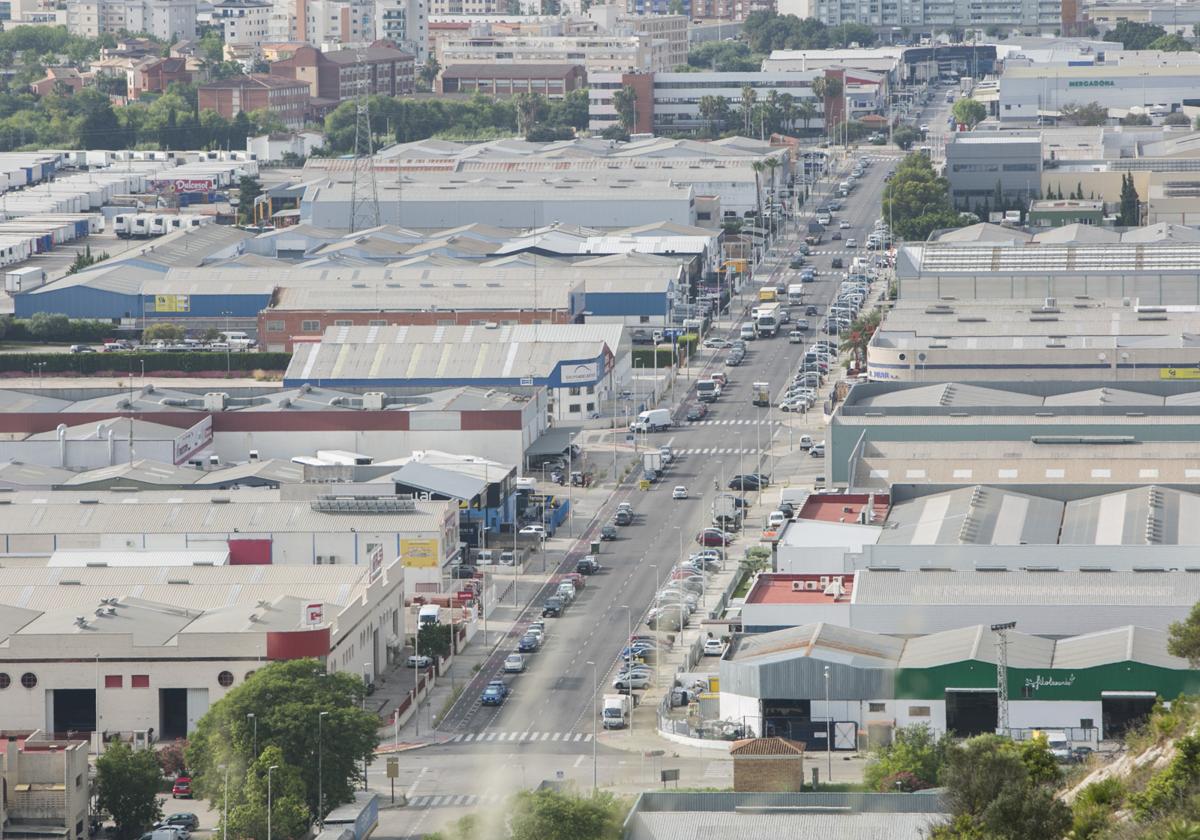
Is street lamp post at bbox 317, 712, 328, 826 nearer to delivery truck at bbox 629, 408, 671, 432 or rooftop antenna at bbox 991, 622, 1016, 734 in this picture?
rooftop antenna at bbox 991, 622, 1016, 734

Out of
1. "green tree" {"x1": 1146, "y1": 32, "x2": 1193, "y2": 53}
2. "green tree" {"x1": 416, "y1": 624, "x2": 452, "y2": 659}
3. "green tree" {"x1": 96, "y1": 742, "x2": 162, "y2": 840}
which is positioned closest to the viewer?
"green tree" {"x1": 96, "y1": 742, "x2": 162, "y2": 840}

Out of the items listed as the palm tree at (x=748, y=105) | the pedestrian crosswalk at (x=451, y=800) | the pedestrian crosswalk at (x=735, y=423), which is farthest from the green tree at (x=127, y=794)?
the palm tree at (x=748, y=105)

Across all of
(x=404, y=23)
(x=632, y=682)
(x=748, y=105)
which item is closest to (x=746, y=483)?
(x=632, y=682)

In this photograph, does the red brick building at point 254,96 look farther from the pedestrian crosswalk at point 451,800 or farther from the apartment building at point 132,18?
the pedestrian crosswalk at point 451,800

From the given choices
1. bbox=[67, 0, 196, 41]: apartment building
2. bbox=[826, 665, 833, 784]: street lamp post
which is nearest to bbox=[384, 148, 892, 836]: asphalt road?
bbox=[826, 665, 833, 784]: street lamp post

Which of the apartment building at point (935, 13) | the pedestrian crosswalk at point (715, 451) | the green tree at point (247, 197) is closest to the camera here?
the pedestrian crosswalk at point (715, 451)

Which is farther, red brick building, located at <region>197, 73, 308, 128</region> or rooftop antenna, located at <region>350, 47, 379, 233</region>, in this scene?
red brick building, located at <region>197, 73, 308, 128</region>

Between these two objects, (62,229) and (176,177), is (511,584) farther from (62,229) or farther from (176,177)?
(176,177)
